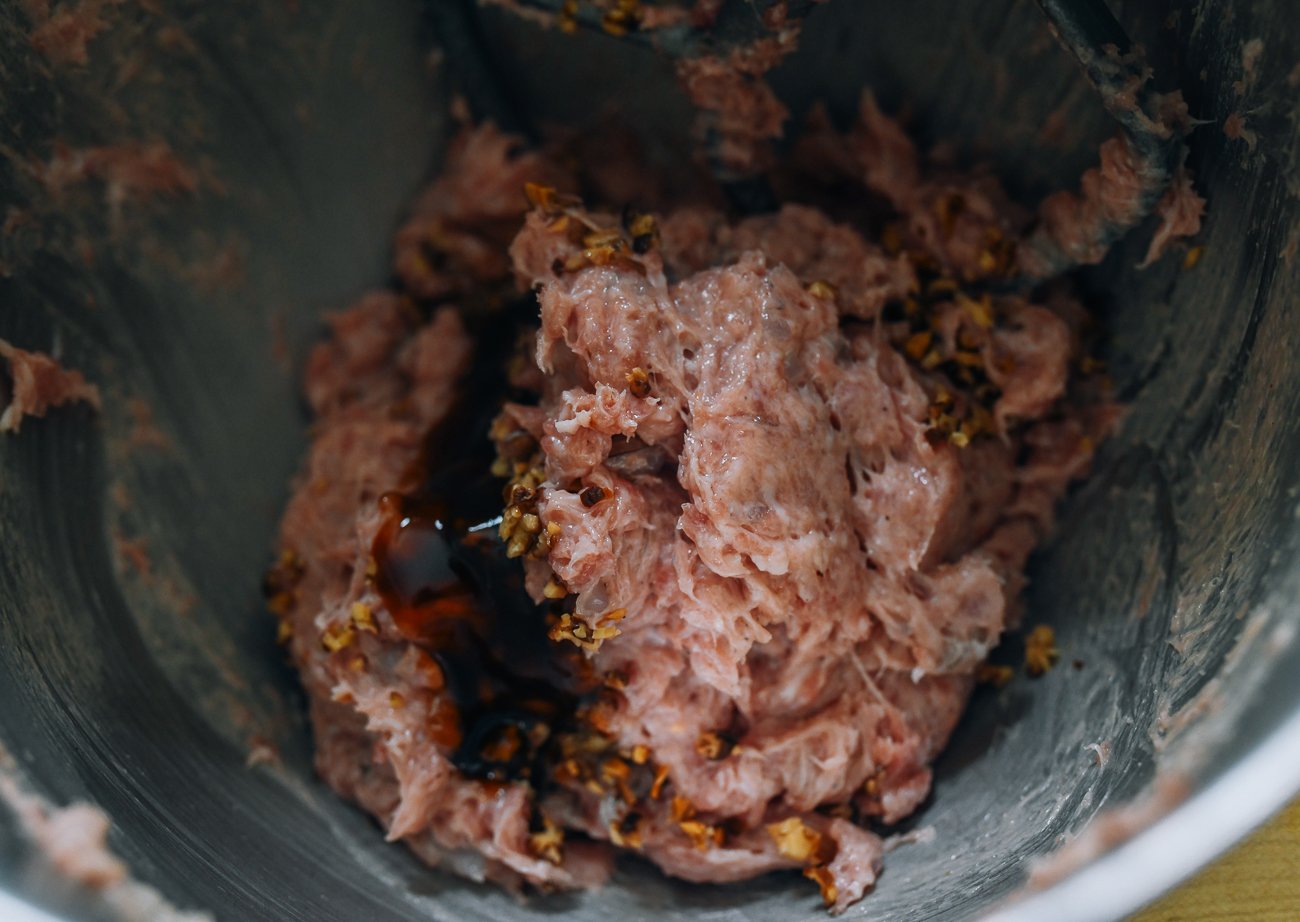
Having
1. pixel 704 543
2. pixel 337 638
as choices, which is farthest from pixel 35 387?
pixel 704 543

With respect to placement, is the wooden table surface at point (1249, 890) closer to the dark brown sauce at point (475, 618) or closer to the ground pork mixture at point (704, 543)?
the ground pork mixture at point (704, 543)

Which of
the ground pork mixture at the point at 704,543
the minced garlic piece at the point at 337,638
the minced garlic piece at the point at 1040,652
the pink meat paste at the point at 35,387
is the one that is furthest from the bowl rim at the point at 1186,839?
the pink meat paste at the point at 35,387

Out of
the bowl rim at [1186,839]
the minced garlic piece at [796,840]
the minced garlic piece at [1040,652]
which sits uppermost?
the minced garlic piece at [1040,652]

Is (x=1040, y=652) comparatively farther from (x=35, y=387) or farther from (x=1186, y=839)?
(x=35, y=387)

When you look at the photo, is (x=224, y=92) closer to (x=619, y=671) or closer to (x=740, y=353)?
(x=740, y=353)

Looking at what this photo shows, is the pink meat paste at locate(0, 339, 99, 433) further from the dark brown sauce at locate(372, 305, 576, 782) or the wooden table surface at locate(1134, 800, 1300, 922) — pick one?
the wooden table surface at locate(1134, 800, 1300, 922)

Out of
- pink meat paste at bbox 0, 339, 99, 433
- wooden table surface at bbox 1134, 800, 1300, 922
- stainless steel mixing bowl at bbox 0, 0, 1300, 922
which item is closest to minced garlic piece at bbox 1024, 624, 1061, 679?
stainless steel mixing bowl at bbox 0, 0, 1300, 922
